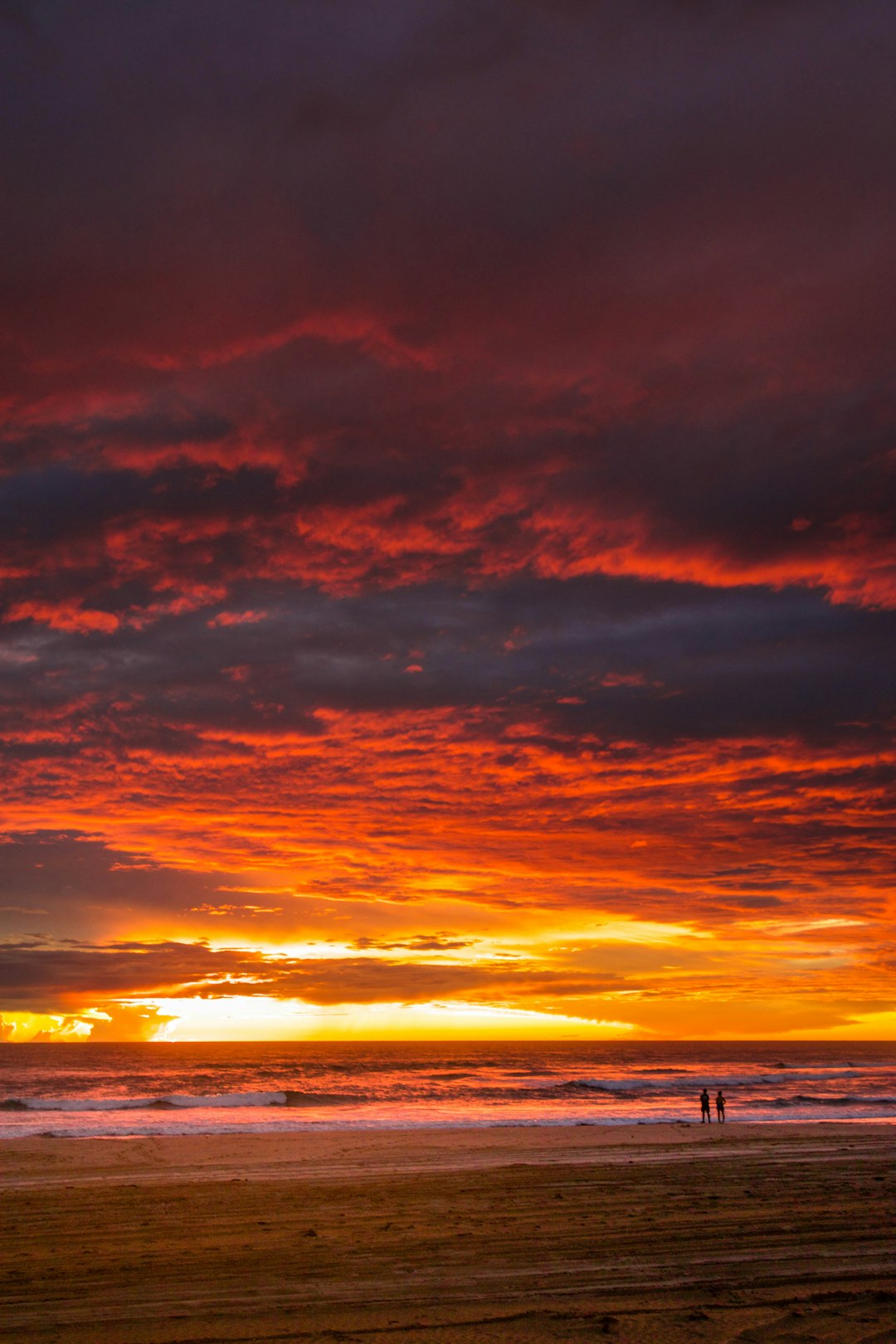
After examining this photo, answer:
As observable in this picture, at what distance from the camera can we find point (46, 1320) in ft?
27.2

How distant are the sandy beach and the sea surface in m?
19.1

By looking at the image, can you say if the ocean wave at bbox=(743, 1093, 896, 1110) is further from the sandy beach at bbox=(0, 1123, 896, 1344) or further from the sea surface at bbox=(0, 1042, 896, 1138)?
the sandy beach at bbox=(0, 1123, 896, 1344)

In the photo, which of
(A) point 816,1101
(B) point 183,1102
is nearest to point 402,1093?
(B) point 183,1102

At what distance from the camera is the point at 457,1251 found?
35.4 feet

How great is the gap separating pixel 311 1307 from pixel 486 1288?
1790mm

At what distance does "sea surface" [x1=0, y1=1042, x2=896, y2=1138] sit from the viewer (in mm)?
40688

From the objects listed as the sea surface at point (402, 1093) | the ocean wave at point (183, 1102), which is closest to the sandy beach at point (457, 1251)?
the sea surface at point (402, 1093)

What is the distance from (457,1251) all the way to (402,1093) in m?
56.2

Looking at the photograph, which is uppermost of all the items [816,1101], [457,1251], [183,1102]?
[457,1251]

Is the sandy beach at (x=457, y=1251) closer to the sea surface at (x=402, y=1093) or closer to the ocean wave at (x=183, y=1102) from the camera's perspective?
the sea surface at (x=402, y=1093)

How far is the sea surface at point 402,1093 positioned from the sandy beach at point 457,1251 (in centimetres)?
1914

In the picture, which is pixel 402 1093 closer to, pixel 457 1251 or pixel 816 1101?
pixel 816 1101

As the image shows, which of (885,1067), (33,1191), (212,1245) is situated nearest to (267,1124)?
(33,1191)

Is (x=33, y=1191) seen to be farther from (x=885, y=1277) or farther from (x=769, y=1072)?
(x=769, y=1072)
